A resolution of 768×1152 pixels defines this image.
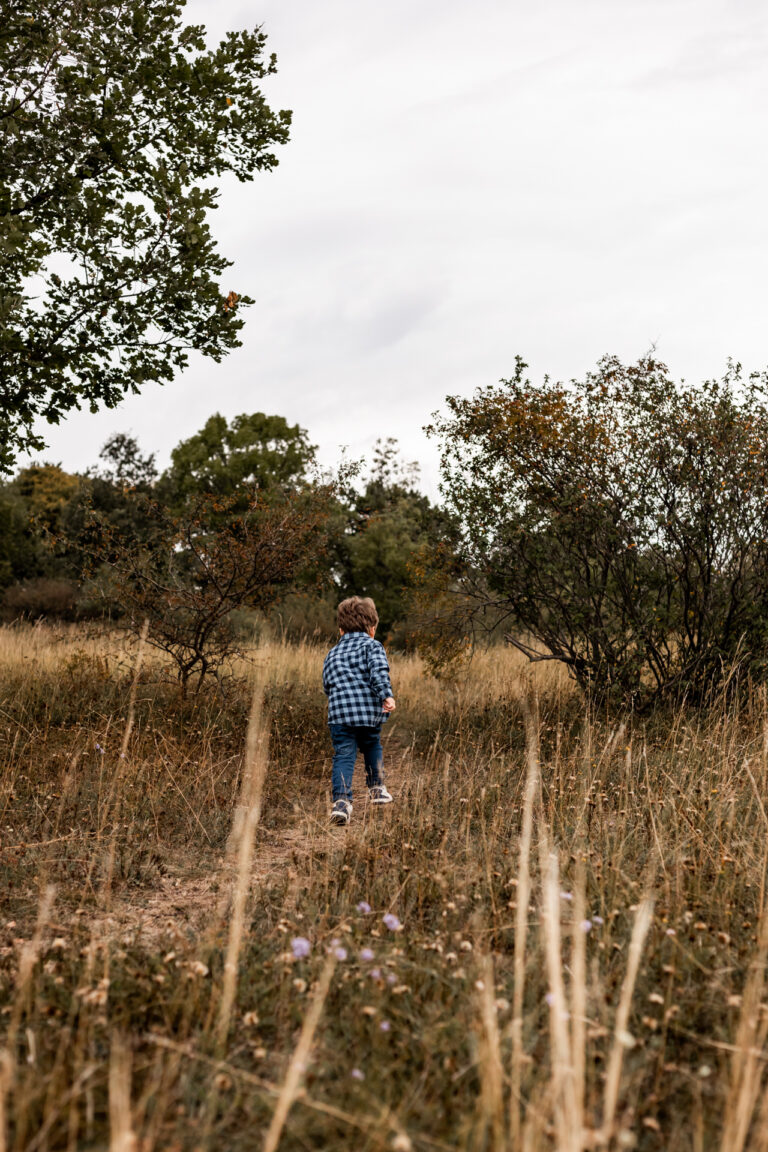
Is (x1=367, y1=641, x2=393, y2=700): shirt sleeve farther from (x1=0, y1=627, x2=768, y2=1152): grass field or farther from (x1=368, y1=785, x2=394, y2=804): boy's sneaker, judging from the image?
(x1=0, y1=627, x2=768, y2=1152): grass field

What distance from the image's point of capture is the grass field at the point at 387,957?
2002 mm

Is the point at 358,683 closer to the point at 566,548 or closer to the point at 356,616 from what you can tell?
the point at 356,616

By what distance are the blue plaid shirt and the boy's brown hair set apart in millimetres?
186

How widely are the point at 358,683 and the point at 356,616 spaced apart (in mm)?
602

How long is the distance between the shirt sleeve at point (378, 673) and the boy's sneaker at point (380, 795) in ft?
2.19

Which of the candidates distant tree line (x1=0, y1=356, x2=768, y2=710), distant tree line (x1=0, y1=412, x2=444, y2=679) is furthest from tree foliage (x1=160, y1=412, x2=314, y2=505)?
distant tree line (x1=0, y1=356, x2=768, y2=710)

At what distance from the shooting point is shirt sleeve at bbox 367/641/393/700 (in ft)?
20.2

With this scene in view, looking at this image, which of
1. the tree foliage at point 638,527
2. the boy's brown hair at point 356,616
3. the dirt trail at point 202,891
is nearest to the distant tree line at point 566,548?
the tree foliage at point 638,527

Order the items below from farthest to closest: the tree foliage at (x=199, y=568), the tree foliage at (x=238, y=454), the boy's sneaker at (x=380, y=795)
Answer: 1. the tree foliage at (x=238, y=454)
2. the tree foliage at (x=199, y=568)
3. the boy's sneaker at (x=380, y=795)

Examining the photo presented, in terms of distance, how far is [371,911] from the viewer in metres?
3.46

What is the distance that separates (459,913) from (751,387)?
602 centimetres

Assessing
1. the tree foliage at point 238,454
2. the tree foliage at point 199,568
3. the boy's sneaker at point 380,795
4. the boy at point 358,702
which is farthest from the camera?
the tree foliage at point 238,454

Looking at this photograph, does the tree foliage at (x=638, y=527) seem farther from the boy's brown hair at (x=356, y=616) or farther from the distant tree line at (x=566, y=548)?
the boy's brown hair at (x=356, y=616)

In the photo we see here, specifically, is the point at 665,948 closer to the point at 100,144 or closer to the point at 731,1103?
the point at 731,1103
